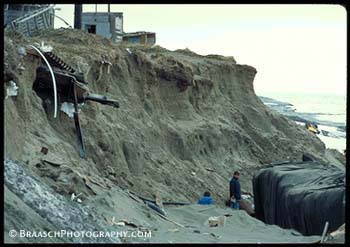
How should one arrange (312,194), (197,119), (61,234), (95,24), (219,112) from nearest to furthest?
(61,234) → (312,194) → (197,119) → (219,112) → (95,24)

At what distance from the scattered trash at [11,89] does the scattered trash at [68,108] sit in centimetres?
410

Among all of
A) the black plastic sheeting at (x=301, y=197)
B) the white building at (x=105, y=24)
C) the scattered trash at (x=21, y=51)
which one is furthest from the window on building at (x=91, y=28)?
the scattered trash at (x=21, y=51)

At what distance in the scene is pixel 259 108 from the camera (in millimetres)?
33250

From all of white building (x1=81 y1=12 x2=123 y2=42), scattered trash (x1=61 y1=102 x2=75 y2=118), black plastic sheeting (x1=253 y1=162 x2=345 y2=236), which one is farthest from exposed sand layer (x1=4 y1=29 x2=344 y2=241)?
white building (x1=81 y1=12 x2=123 y2=42)

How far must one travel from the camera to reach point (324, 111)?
75.1 metres

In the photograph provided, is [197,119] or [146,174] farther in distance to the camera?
[197,119]

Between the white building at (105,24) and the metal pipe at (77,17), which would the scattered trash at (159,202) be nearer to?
the metal pipe at (77,17)

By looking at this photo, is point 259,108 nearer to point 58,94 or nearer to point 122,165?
point 122,165

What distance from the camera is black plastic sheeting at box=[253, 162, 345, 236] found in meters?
13.2

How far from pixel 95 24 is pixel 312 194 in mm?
26468

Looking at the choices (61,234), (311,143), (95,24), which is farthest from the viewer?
(95,24)

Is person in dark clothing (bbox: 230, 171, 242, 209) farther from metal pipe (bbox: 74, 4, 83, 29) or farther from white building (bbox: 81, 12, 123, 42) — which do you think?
white building (bbox: 81, 12, 123, 42)

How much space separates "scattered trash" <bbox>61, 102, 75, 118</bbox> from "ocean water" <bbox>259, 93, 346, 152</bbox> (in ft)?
81.2

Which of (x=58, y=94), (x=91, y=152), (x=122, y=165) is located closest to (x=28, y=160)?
(x=58, y=94)
